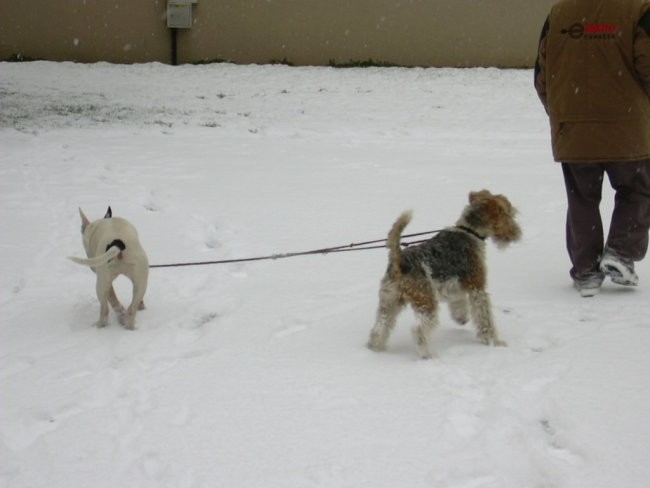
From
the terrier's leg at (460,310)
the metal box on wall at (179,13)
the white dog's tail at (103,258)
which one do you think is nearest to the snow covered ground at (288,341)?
the terrier's leg at (460,310)

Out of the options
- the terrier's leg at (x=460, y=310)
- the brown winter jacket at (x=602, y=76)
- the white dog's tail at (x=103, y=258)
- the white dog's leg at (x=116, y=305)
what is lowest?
the white dog's leg at (x=116, y=305)

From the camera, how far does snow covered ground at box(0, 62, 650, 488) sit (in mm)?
3143

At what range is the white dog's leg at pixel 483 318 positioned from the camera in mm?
4332

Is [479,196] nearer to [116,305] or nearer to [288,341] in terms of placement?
[288,341]

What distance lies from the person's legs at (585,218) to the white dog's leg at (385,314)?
175 cm

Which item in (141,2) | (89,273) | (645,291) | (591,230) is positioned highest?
(141,2)

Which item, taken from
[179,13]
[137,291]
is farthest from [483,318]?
[179,13]

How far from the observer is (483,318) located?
434cm

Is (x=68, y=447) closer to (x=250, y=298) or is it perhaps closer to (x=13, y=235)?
(x=250, y=298)

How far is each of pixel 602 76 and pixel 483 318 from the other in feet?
6.34

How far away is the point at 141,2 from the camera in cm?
1719

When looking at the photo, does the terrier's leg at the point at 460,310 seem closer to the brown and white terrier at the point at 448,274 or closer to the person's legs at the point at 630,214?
the brown and white terrier at the point at 448,274

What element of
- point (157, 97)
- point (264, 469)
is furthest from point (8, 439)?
point (157, 97)

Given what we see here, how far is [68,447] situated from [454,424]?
5.97 ft
